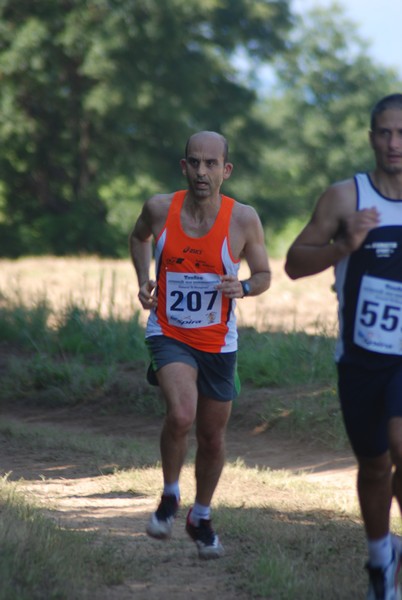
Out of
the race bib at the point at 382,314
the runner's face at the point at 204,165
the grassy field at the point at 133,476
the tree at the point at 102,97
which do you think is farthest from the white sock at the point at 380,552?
the tree at the point at 102,97

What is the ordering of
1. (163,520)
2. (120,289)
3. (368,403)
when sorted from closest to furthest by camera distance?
(368,403) → (163,520) → (120,289)

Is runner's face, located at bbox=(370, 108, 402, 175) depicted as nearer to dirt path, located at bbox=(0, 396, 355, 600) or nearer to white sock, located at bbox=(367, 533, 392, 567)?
white sock, located at bbox=(367, 533, 392, 567)

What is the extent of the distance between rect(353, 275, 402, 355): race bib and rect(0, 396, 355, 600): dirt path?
1412 mm

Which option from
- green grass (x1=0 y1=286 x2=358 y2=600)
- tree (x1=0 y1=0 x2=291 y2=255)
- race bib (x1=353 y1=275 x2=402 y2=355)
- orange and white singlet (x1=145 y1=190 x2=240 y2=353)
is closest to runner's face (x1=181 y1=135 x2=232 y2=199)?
orange and white singlet (x1=145 y1=190 x2=240 y2=353)

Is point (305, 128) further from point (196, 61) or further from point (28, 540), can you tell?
point (28, 540)

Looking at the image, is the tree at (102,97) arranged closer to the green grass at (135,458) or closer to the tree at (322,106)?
the tree at (322,106)

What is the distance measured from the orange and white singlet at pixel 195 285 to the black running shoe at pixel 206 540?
3.01 ft

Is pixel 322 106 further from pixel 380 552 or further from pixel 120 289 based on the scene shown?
pixel 380 552

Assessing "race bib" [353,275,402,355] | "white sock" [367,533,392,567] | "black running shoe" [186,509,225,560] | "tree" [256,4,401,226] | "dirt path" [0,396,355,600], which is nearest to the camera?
"race bib" [353,275,402,355]

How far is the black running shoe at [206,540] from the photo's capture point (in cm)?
562

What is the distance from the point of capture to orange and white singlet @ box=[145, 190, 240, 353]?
5.51 metres

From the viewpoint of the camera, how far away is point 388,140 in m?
4.38

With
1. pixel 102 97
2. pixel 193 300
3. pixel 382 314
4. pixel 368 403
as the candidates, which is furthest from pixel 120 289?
pixel 382 314

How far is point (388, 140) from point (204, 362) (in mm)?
1699
